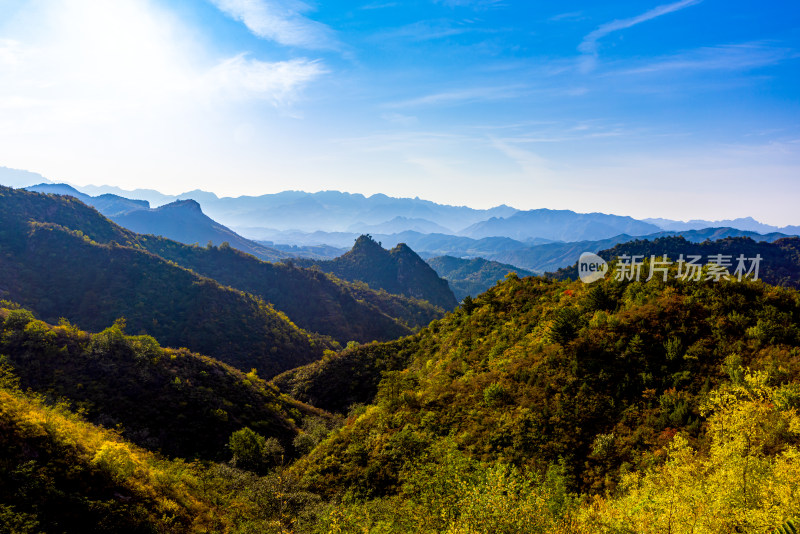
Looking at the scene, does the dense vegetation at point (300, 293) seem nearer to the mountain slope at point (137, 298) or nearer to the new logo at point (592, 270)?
the mountain slope at point (137, 298)

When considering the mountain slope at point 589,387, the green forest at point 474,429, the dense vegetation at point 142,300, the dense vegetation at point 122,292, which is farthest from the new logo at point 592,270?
the dense vegetation at point 122,292

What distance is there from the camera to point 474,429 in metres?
22.9

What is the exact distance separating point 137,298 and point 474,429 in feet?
316

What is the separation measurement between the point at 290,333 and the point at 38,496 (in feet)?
271

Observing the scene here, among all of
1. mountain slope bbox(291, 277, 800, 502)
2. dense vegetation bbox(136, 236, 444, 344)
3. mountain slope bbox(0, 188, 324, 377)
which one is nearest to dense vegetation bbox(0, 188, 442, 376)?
mountain slope bbox(0, 188, 324, 377)

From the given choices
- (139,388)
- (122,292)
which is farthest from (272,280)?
(139,388)

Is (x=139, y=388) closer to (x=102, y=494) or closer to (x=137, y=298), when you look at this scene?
(x=102, y=494)

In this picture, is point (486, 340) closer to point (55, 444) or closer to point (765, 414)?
point (765, 414)

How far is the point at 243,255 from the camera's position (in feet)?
522

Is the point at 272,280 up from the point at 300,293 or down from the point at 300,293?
up

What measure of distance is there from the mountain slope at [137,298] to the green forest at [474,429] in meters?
41.4

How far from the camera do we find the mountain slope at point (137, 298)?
267 ft

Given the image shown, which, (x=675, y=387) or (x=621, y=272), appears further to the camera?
(x=621, y=272)

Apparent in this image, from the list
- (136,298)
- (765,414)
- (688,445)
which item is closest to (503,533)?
(688,445)
